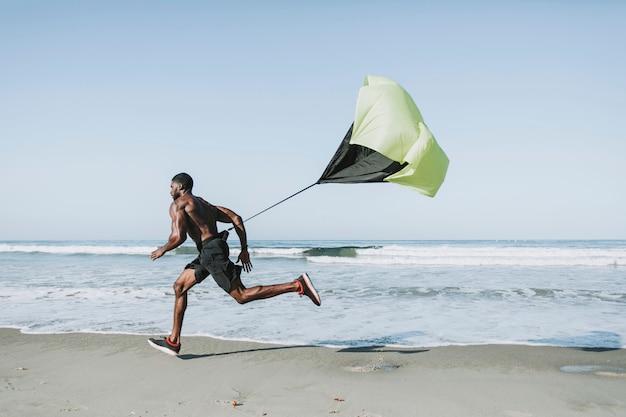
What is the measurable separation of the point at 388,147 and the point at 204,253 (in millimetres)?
2245

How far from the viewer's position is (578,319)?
7996 mm

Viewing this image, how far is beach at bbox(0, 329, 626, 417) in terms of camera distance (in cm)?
395

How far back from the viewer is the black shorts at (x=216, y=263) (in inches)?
215

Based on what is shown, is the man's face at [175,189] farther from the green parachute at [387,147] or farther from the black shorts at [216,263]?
the green parachute at [387,147]

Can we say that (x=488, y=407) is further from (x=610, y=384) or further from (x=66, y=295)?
(x=66, y=295)

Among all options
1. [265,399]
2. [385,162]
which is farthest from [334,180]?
[265,399]

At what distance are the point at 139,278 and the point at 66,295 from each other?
3960 millimetres

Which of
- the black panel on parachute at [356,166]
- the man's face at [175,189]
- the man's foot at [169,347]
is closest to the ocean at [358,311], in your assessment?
the man's foot at [169,347]

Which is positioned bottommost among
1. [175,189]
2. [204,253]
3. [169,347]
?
[169,347]

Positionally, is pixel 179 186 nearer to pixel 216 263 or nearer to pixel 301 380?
pixel 216 263

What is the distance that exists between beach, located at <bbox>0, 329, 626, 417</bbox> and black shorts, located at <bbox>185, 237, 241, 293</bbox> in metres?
0.84

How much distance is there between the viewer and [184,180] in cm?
556

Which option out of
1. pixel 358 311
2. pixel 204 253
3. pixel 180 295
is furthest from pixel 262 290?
pixel 358 311

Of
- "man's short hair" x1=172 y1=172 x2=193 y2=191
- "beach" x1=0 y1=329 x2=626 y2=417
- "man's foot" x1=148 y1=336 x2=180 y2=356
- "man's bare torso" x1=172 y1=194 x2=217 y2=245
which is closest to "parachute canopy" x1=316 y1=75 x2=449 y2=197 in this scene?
"man's bare torso" x1=172 y1=194 x2=217 y2=245
